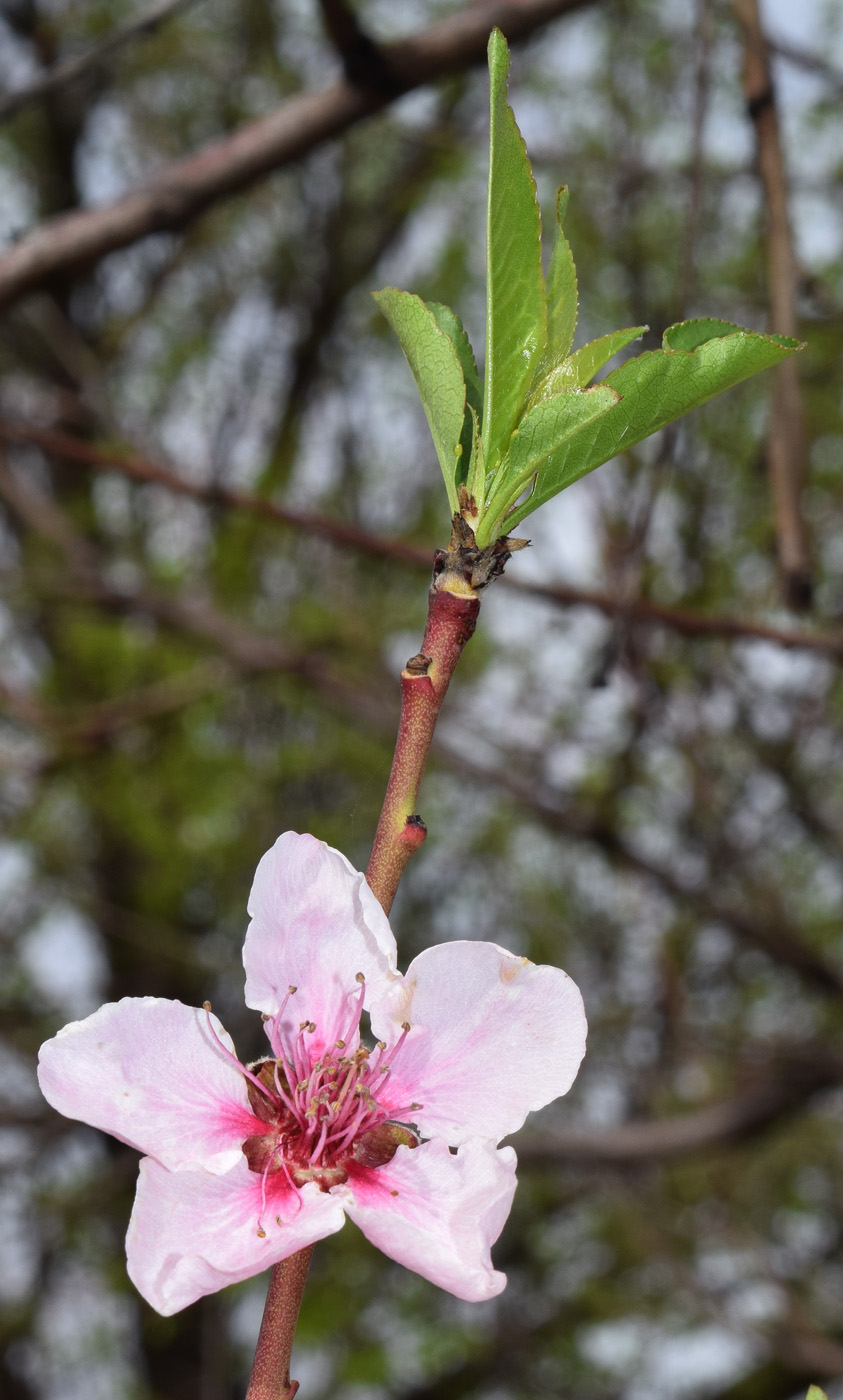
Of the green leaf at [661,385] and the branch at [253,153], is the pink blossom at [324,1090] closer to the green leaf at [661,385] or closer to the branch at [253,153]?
the green leaf at [661,385]

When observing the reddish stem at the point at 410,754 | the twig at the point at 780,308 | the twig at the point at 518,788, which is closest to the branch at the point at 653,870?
the twig at the point at 518,788

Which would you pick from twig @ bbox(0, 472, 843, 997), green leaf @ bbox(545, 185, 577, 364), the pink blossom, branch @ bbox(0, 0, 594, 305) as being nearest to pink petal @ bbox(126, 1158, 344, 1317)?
the pink blossom

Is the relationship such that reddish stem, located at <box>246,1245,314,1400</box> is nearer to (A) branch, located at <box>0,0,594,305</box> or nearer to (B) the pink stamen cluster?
(B) the pink stamen cluster

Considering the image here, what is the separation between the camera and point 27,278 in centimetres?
144

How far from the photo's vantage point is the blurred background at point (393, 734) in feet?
10.4

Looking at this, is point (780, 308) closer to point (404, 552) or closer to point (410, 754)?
point (404, 552)

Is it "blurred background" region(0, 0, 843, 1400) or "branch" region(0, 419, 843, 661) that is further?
"blurred background" region(0, 0, 843, 1400)

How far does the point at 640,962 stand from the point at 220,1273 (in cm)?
413

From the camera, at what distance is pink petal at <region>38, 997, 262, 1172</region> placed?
43cm

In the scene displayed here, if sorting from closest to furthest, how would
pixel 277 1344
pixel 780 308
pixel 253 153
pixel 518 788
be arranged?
1. pixel 277 1344
2. pixel 780 308
3. pixel 253 153
4. pixel 518 788

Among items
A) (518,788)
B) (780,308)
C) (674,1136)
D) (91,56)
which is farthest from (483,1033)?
(674,1136)

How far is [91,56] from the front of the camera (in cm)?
138

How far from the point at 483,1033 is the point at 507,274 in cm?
29

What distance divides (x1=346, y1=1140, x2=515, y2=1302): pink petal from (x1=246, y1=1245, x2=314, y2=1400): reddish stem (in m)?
0.06
